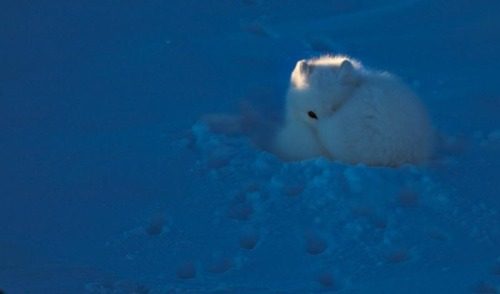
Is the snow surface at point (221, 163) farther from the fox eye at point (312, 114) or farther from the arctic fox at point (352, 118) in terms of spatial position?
the fox eye at point (312, 114)

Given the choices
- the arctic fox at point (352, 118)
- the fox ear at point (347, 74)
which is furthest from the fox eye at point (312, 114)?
the fox ear at point (347, 74)

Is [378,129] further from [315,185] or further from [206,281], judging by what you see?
[206,281]

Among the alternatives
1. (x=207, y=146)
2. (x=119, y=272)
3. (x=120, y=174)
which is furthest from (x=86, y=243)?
(x=207, y=146)

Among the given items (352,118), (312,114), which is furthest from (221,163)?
(352,118)

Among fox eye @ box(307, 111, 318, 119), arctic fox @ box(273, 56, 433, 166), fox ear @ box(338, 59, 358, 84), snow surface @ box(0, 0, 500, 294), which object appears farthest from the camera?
fox eye @ box(307, 111, 318, 119)

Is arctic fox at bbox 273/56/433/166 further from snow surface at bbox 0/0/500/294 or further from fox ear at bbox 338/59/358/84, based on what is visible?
snow surface at bbox 0/0/500/294

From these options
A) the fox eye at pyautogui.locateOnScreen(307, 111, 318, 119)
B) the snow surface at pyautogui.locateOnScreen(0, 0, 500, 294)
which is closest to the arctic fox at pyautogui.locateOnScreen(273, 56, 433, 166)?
the fox eye at pyautogui.locateOnScreen(307, 111, 318, 119)

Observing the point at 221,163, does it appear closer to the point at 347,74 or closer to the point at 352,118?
the point at 352,118
